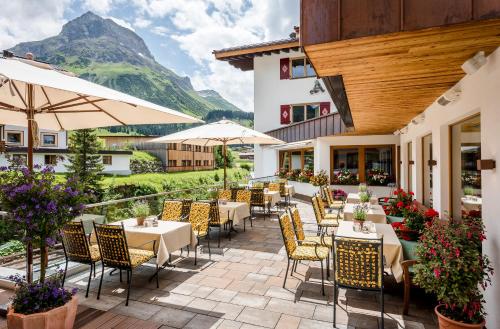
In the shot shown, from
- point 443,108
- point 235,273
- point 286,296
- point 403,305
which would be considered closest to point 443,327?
point 403,305

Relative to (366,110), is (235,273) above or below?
below

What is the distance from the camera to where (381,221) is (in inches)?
240

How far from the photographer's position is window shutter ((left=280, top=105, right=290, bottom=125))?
18953 millimetres

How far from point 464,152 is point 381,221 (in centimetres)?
217

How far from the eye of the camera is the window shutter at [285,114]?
19.0m

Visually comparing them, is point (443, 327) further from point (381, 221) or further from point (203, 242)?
point (203, 242)

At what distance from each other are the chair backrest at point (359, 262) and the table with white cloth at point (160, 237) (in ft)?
7.77

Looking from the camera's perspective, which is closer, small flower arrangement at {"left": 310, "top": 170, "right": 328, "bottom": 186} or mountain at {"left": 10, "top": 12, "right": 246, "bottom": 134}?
small flower arrangement at {"left": 310, "top": 170, "right": 328, "bottom": 186}

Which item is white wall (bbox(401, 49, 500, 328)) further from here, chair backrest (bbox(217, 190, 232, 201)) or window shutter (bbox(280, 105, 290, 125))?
window shutter (bbox(280, 105, 290, 125))

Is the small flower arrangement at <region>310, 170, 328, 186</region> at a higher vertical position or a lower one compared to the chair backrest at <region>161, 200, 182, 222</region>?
higher

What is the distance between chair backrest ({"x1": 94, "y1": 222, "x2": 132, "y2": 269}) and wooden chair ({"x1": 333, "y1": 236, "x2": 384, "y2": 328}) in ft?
8.32

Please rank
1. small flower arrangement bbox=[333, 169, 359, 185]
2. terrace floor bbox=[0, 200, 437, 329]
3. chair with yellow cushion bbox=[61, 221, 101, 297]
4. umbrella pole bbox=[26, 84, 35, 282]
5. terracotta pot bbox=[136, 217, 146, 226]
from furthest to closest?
1. small flower arrangement bbox=[333, 169, 359, 185]
2. terracotta pot bbox=[136, 217, 146, 226]
3. chair with yellow cushion bbox=[61, 221, 101, 297]
4. terrace floor bbox=[0, 200, 437, 329]
5. umbrella pole bbox=[26, 84, 35, 282]

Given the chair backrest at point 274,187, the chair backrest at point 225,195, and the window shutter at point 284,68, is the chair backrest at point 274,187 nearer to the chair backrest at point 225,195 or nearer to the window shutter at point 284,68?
the chair backrest at point 225,195

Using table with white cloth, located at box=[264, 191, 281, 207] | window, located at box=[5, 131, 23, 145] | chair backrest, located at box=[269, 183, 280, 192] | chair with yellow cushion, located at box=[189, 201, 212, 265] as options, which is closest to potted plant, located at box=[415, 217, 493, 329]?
chair with yellow cushion, located at box=[189, 201, 212, 265]
